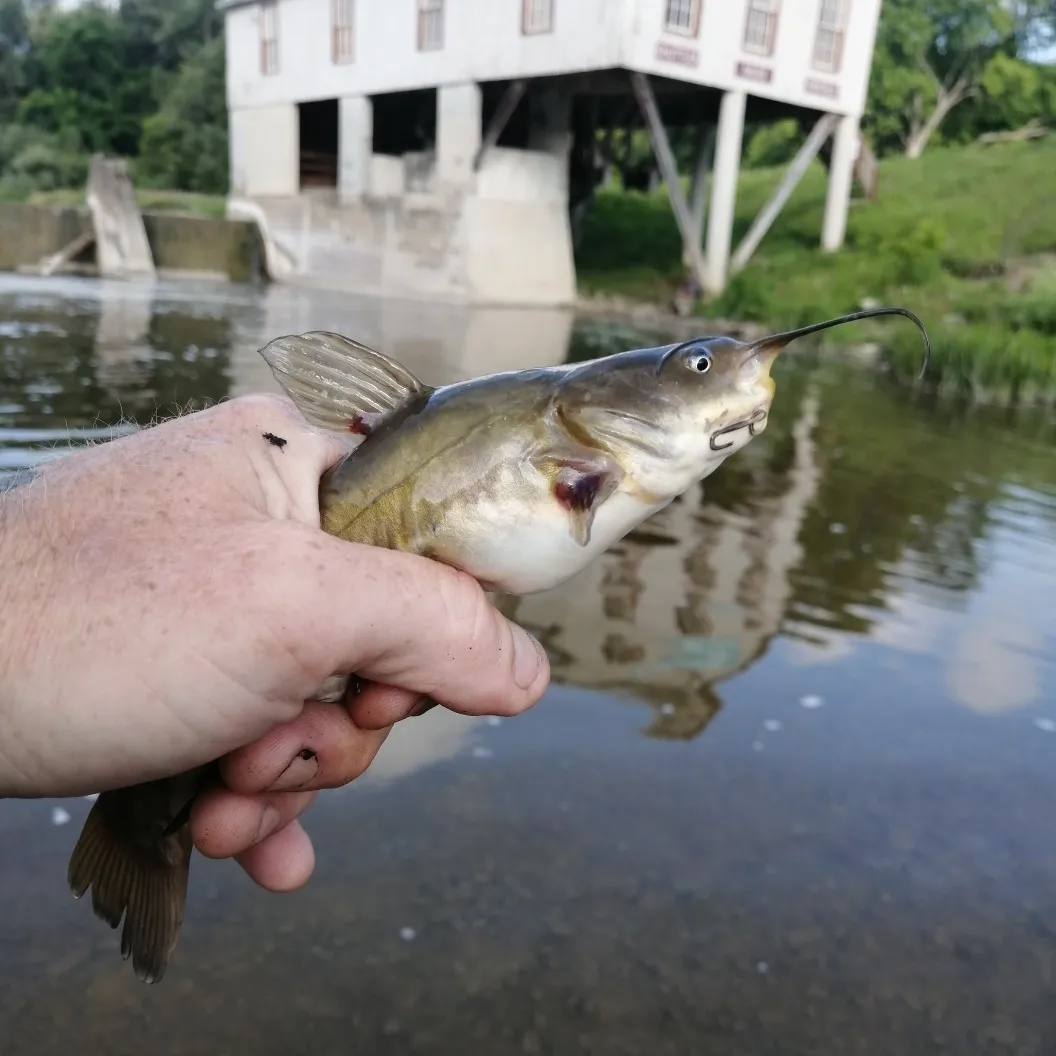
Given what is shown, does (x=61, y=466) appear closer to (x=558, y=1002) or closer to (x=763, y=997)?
(x=558, y=1002)

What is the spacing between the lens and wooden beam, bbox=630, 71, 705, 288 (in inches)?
768

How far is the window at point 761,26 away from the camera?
20422mm

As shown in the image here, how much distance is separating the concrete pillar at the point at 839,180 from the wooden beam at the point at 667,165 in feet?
10.9

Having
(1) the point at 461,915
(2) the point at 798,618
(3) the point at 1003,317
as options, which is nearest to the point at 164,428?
(1) the point at 461,915

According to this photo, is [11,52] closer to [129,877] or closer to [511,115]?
[511,115]

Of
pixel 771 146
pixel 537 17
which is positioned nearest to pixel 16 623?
pixel 537 17

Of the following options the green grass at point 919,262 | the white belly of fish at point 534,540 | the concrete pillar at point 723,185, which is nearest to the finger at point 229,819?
the white belly of fish at point 534,540

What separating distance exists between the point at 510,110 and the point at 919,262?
911 centimetres

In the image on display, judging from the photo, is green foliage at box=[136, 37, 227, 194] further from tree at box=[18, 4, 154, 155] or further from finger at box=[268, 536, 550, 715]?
finger at box=[268, 536, 550, 715]

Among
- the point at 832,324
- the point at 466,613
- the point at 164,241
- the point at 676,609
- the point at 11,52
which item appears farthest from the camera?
the point at 11,52

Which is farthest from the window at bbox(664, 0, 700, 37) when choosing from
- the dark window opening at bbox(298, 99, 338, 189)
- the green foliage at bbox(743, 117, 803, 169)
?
the green foliage at bbox(743, 117, 803, 169)

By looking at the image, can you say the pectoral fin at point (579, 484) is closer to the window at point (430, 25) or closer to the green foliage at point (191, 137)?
the window at point (430, 25)

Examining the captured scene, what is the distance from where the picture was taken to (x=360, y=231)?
23812mm

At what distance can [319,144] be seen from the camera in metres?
27.9
